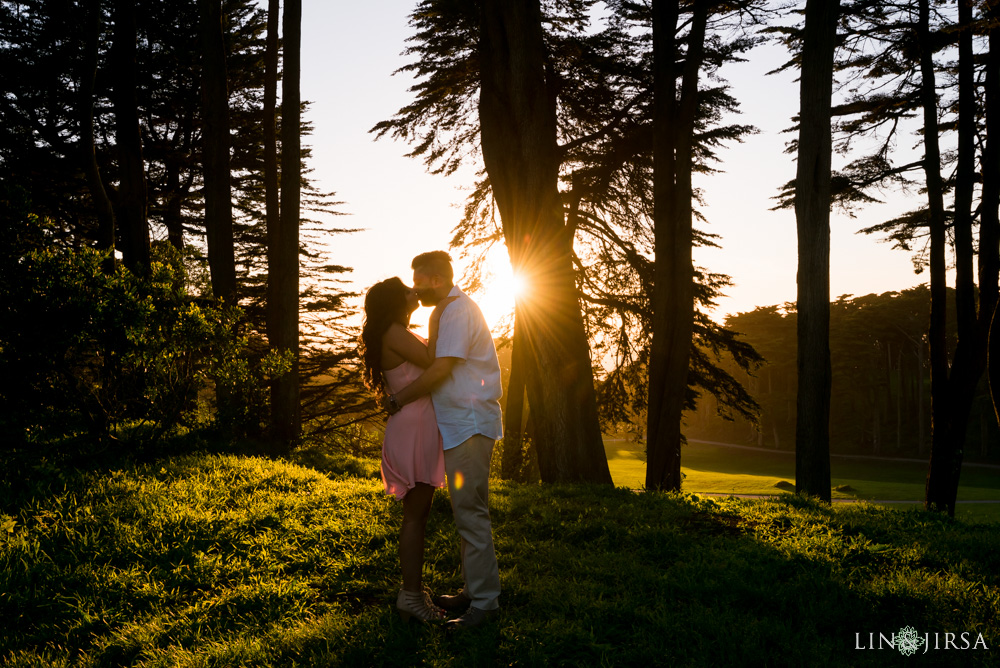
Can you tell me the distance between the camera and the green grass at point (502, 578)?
3.54 meters

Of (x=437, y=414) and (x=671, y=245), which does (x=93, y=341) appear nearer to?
(x=437, y=414)

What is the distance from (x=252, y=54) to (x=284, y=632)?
16325 millimetres

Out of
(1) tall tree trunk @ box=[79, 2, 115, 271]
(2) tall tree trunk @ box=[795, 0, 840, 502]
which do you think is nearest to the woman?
(2) tall tree trunk @ box=[795, 0, 840, 502]

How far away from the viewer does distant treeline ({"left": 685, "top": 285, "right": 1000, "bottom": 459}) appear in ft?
162

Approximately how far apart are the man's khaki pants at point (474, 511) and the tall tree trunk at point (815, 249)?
6.80 metres

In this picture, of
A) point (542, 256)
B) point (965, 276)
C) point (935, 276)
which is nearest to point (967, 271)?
point (965, 276)

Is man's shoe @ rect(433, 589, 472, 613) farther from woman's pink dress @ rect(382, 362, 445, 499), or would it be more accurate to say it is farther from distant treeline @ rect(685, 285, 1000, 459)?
distant treeline @ rect(685, 285, 1000, 459)

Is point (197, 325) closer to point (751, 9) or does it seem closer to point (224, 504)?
point (224, 504)

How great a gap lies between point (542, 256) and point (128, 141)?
25.0ft

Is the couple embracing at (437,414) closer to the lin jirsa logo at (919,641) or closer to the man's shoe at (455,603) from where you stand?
the man's shoe at (455,603)

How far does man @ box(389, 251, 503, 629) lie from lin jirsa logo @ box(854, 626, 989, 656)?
212 centimetres

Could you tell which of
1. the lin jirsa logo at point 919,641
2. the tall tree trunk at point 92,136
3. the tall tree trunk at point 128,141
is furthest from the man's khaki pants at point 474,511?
the tall tree trunk at point 128,141

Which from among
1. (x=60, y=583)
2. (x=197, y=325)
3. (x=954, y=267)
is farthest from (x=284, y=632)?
(x=954, y=267)

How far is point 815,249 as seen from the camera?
9180 mm
